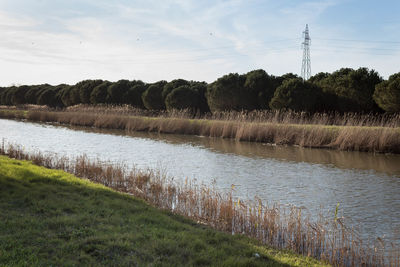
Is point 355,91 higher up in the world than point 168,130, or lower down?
higher up

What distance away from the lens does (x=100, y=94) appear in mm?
43625

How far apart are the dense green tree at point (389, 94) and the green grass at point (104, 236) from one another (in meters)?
18.0

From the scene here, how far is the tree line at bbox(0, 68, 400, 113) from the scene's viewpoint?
23047 mm

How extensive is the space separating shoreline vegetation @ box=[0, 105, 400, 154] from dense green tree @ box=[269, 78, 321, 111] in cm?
82

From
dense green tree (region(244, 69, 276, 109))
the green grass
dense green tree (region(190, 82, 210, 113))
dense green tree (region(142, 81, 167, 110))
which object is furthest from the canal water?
dense green tree (region(142, 81, 167, 110))

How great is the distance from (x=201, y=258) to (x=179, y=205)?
9.18 feet

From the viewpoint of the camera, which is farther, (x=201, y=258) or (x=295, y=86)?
(x=295, y=86)

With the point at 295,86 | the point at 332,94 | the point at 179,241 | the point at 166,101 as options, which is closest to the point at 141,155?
the point at 179,241

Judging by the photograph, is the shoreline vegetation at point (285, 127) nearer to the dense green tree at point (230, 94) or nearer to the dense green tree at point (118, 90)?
the dense green tree at point (230, 94)

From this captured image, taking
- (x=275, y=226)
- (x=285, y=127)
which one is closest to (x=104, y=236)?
(x=275, y=226)

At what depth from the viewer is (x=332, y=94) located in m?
24.9

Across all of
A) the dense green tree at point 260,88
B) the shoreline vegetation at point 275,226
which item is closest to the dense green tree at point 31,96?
the dense green tree at point 260,88

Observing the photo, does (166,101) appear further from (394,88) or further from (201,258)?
(201,258)

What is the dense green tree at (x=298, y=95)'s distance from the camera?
24328 mm
